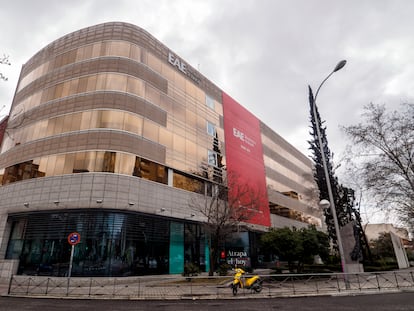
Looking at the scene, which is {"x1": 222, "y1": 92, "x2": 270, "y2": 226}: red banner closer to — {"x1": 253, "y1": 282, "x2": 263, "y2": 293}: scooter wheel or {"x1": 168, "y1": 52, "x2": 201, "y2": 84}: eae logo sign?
{"x1": 168, "y1": 52, "x2": 201, "y2": 84}: eae logo sign

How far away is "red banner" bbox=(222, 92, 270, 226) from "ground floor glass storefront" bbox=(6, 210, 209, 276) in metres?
13.9

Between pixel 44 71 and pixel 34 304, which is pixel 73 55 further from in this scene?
pixel 34 304

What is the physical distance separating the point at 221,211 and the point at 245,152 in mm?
15216

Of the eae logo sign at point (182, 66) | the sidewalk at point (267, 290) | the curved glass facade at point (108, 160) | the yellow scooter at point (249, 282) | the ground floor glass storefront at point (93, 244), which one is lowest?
the sidewalk at point (267, 290)

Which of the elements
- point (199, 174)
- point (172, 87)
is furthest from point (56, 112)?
point (199, 174)

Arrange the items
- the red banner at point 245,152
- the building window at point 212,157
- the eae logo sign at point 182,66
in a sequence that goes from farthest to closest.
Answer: the red banner at point 245,152 → the building window at point 212,157 → the eae logo sign at point 182,66

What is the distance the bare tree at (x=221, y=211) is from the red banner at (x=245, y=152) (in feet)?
5.48

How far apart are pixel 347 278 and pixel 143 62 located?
2480 cm

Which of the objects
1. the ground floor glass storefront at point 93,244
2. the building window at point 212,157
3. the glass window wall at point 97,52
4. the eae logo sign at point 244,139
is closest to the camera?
the ground floor glass storefront at point 93,244

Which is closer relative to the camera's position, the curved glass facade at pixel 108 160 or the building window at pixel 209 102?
the curved glass facade at pixel 108 160

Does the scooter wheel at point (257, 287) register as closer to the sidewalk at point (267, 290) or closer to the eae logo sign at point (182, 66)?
the sidewalk at point (267, 290)

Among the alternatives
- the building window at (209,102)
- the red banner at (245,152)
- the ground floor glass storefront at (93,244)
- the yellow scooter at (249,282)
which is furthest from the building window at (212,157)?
the yellow scooter at (249,282)

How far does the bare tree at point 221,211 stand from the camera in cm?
2203

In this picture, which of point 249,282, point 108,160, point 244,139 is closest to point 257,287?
point 249,282
